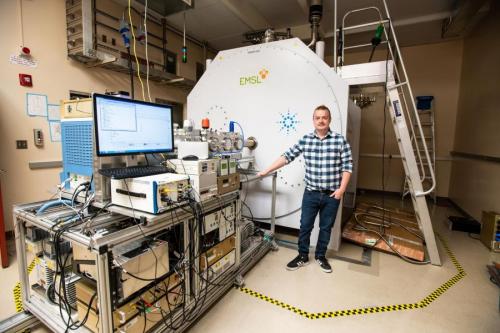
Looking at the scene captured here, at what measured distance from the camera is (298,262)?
2.31 meters

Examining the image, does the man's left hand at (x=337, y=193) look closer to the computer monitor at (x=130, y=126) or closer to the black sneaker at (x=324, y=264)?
the black sneaker at (x=324, y=264)

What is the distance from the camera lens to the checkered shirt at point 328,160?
6.88 ft

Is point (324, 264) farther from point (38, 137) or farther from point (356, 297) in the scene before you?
point (38, 137)

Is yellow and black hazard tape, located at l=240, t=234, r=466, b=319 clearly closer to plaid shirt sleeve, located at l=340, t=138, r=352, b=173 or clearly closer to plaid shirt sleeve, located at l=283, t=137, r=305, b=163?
plaid shirt sleeve, located at l=340, t=138, r=352, b=173

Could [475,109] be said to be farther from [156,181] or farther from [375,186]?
[156,181]

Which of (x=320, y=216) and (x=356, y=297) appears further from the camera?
Answer: (x=320, y=216)

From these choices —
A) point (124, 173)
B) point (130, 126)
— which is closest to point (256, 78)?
point (130, 126)

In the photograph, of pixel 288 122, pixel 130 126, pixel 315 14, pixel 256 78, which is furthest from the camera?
pixel 315 14

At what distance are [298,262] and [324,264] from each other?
9.6 inches

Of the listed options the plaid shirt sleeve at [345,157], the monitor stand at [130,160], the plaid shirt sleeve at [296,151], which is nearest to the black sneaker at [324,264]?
the plaid shirt sleeve at [345,157]

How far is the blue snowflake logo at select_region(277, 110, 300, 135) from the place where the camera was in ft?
8.74

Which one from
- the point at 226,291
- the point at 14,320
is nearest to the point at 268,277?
the point at 226,291

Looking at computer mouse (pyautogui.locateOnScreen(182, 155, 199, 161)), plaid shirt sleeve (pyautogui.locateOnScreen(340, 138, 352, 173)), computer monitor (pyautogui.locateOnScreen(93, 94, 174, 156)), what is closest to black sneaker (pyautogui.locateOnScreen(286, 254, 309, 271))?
plaid shirt sleeve (pyautogui.locateOnScreen(340, 138, 352, 173))

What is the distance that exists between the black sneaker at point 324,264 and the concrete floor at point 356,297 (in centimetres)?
5
